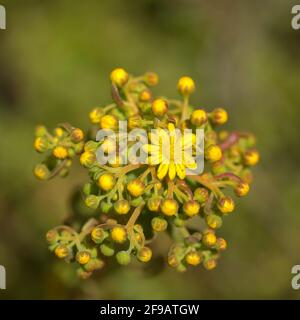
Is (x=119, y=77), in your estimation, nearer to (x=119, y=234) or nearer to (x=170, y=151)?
(x=170, y=151)

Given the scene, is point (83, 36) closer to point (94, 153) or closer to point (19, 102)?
point (19, 102)

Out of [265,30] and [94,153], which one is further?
[265,30]

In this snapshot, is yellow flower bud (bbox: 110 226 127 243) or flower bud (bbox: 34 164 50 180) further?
flower bud (bbox: 34 164 50 180)

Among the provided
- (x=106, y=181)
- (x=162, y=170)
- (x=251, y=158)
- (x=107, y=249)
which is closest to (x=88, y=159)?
(x=106, y=181)

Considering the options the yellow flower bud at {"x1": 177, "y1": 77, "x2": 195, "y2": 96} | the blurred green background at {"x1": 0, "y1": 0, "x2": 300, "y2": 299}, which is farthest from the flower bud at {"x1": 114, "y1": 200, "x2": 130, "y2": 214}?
the blurred green background at {"x1": 0, "y1": 0, "x2": 300, "y2": 299}

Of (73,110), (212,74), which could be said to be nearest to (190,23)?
(212,74)

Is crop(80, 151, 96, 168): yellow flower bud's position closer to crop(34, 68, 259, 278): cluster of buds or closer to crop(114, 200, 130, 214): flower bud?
crop(34, 68, 259, 278): cluster of buds
